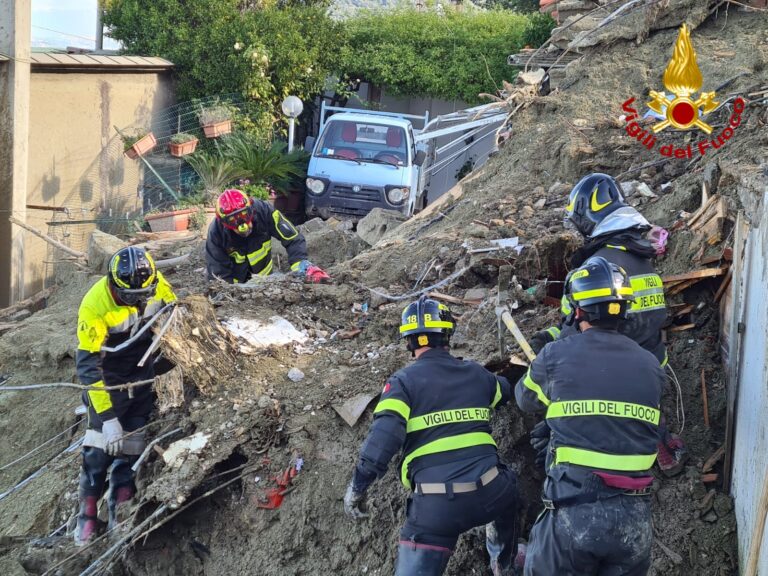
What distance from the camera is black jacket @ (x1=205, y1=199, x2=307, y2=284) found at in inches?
312

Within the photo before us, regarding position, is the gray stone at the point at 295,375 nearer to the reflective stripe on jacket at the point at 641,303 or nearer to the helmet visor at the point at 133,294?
the helmet visor at the point at 133,294

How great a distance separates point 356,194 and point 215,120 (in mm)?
3825

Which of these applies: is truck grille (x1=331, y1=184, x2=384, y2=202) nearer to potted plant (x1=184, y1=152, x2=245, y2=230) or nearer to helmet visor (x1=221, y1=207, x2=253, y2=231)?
potted plant (x1=184, y1=152, x2=245, y2=230)

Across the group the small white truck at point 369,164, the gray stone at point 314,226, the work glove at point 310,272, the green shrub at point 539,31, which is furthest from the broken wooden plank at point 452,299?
the green shrub at point 539,31

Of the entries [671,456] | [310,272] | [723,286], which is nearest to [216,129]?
[310,272]

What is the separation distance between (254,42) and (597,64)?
881cm

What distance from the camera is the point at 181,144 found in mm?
14633

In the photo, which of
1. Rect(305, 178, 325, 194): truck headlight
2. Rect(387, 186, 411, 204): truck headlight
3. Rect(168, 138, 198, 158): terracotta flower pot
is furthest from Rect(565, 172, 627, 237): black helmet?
Rect(168, 138, 198, 158): terracotta flower pot

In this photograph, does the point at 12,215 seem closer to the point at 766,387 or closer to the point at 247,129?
the point at 247,129

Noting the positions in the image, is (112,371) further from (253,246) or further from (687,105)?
(687,105)

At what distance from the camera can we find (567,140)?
8773mm

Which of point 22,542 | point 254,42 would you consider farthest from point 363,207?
point 22,542

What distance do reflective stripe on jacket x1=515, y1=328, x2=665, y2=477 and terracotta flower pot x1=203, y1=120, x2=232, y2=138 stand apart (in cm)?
1271

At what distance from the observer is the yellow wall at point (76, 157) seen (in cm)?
1278
